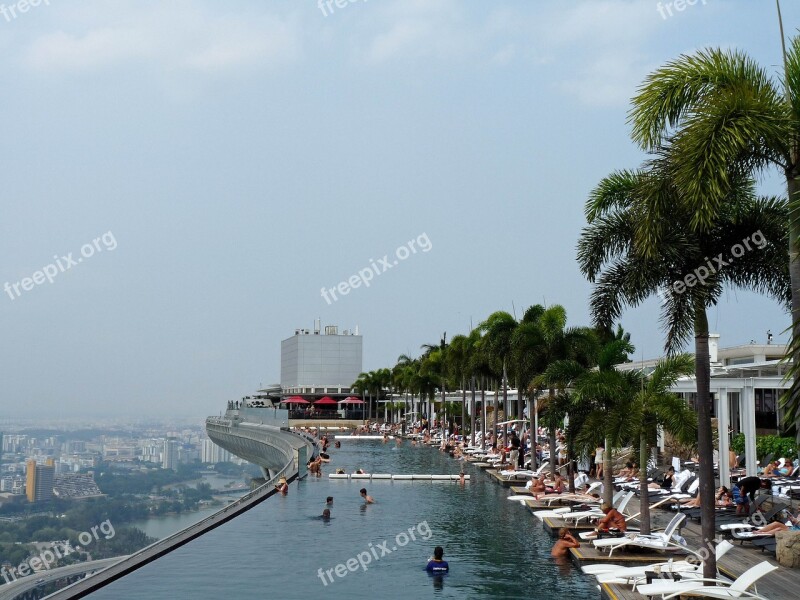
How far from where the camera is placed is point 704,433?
12.7 meters

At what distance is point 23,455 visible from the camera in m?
65.4

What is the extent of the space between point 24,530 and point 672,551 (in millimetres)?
38085

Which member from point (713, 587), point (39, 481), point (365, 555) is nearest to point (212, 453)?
point (39, 481)

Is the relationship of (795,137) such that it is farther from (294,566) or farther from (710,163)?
(294,566)

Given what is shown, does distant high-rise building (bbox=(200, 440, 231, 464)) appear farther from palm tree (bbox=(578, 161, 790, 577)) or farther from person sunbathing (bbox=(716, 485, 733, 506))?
palm tree (bbox=(578, 161, 790, 577))

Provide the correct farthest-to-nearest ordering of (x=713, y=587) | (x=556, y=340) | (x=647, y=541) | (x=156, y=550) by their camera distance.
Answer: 1. (x=556, y=340)
2. (x=156, y=550)
3. (x=647, y=541)
4. (x=713, y=587)

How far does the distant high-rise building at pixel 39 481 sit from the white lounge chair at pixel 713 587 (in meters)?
41.5

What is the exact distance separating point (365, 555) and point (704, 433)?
8658 mm

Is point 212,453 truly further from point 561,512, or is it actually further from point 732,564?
point 732,564

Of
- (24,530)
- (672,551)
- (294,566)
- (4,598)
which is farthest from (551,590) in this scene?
(24,530)

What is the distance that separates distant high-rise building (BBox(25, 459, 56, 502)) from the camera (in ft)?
151

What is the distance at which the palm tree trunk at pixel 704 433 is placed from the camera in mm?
12422

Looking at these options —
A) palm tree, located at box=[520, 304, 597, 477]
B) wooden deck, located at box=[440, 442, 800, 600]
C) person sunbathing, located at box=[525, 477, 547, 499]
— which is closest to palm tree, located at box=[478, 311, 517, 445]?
palm tree, located at box=[520, 304, 597, 477]

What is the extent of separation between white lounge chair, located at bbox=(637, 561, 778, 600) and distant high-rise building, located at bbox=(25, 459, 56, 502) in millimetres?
41501
